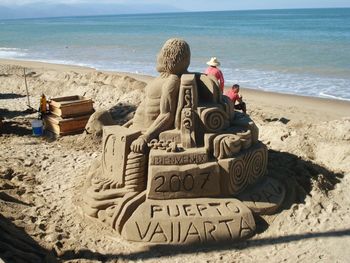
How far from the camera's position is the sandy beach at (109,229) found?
449 centimetres

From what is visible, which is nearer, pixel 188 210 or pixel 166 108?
pixel 188 210

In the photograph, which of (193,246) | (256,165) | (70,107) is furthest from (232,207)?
(70,107)

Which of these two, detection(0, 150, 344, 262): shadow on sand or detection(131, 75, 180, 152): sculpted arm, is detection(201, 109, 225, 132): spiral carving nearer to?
detection(131, 75, 180, 152): sculpted arm

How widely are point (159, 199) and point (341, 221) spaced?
2287 mm

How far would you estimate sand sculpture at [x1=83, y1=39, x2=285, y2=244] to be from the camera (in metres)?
4.69

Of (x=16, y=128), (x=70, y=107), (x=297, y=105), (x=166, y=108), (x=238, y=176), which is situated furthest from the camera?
(x=297, y=105)

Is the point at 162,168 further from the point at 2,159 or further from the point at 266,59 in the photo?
the point at 266,59

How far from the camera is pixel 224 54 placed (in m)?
24.0

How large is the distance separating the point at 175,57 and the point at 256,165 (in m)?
1.79

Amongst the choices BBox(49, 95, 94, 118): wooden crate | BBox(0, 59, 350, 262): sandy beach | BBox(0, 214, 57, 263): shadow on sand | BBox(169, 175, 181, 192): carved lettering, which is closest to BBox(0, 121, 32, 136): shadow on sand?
BBox(0, 59, 350, 262): sandy beach

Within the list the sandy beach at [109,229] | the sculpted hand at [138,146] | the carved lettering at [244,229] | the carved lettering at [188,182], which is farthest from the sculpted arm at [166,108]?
the carved lettering at [244,229]

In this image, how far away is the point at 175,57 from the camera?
5.30 m

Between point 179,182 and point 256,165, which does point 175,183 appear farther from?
point 256,165

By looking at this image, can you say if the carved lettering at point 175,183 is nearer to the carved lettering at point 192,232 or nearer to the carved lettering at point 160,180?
the carved lettering at point 160,180
